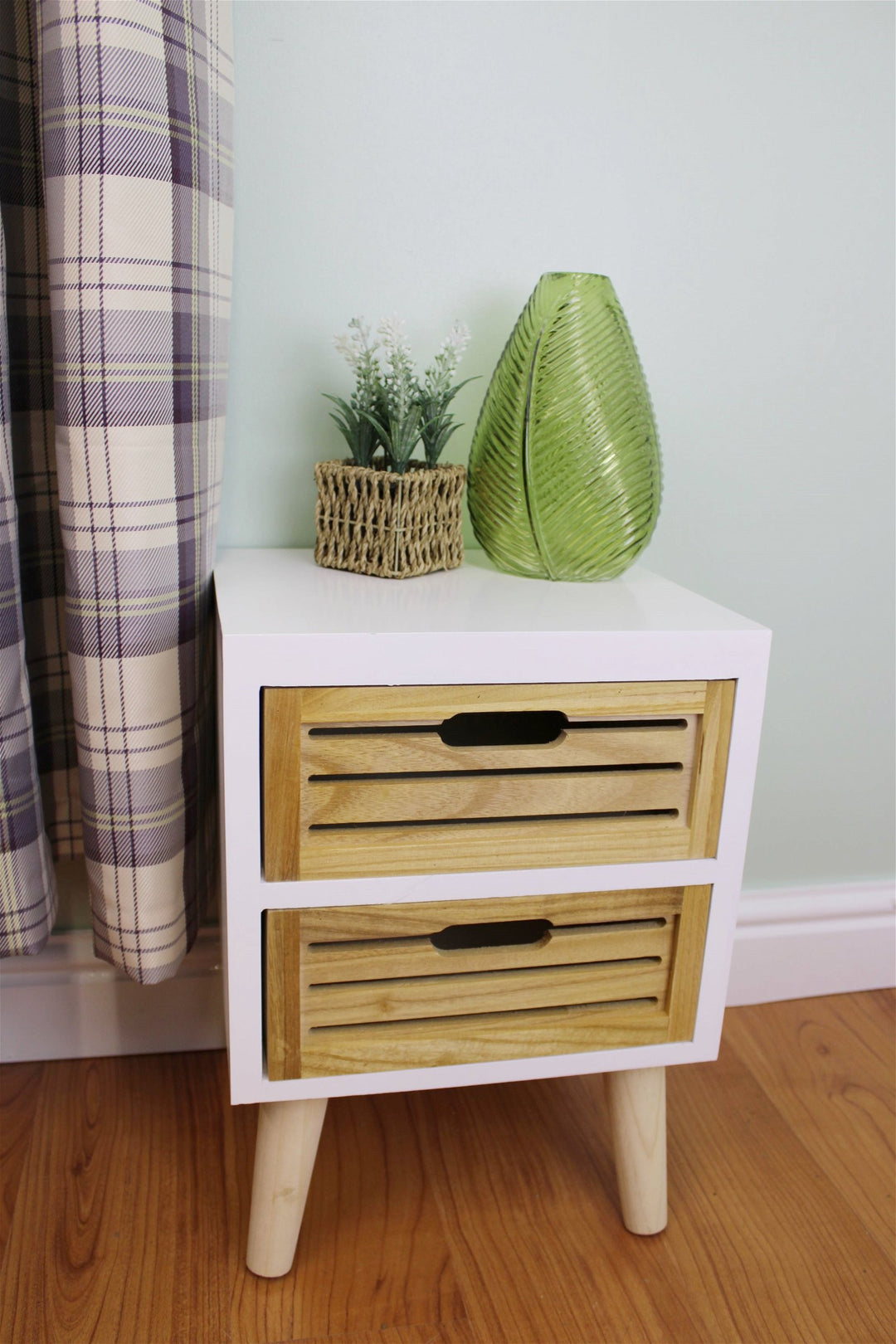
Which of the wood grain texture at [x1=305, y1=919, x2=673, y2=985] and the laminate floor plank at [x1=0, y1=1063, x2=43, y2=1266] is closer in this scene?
the wood grain texture at [x1=305, y1=919, x2=673, y2=985]

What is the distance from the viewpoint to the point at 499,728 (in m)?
0.91

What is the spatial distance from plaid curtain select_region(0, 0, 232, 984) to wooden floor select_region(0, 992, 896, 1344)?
23cm

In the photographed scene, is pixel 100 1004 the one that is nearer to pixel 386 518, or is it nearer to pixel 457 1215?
pixel 457 1215

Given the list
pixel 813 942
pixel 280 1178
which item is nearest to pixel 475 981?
pixel 280 1178

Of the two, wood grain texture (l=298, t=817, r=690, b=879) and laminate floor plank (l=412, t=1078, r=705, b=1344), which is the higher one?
wood grain texture (l=298, t=817, r=690, b=879)

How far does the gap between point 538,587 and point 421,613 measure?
16cm

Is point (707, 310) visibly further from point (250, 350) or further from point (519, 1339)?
point (519, 1339)

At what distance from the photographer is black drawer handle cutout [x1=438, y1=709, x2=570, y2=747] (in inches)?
35.4

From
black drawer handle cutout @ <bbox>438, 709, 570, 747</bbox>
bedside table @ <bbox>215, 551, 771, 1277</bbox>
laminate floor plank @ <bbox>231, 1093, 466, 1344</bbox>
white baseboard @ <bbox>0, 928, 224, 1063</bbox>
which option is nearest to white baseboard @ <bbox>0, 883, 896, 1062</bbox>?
white baseboard @ <bbox>0, 928, 224, 1063</bbox>

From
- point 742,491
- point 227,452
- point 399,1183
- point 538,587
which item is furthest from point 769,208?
point 399,1183

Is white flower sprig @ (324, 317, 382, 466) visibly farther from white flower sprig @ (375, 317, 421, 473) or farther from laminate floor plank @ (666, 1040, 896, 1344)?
laminate floor plank @ (666, 1040, 896, 1344)

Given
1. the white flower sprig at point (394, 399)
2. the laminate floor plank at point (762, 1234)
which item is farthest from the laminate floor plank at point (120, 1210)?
the white flower sprig at point (394, 399)

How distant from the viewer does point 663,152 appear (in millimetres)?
1040

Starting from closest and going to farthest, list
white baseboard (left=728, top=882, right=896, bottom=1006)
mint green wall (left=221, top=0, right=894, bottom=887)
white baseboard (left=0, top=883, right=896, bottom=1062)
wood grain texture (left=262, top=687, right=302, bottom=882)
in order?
wood grain texture (left=262, top=687, right=302, bottom=882) < mint green wall (left=221, top=0, right=894, bottom=887) < white baseboard (left=0, top=883, right=896, bottom=1062) < white baseboard (left=728, top=882, right=896, bottom=1006)
